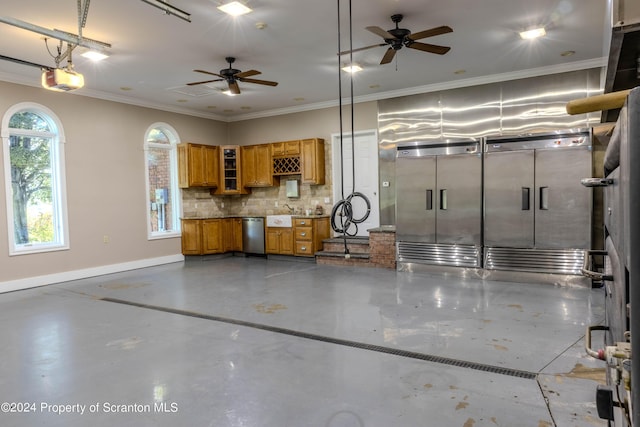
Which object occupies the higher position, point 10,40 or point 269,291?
point 10,40

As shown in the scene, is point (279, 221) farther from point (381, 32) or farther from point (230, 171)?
point (381, 32)

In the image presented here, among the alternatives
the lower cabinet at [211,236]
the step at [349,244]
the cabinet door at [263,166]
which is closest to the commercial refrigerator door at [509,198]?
the step at [349,244]

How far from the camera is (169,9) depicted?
3.93 meters

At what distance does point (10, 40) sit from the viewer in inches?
195

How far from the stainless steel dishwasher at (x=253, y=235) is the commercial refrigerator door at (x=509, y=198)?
464 centimetres

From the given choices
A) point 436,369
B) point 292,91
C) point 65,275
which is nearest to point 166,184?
point 65,275

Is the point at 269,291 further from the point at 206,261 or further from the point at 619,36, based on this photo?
the point at 619,36

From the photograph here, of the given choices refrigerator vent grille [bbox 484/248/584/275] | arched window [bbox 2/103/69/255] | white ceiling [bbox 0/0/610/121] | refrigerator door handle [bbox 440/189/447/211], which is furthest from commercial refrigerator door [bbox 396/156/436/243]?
arched window [bbox 2/103/69/255]

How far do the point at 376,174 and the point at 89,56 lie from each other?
5.19m

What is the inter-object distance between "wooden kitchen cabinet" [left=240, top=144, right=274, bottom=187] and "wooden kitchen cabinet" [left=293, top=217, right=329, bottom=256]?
1.41 m

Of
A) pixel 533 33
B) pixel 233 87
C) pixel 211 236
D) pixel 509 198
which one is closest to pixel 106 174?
pixel 211 236

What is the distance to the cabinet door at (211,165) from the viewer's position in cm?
908

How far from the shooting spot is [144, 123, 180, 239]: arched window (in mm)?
8375

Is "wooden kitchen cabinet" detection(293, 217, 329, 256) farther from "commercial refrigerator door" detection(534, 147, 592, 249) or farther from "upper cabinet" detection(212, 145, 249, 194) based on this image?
"commercial refrigerator door" detection(534, 147, 592, 249)
